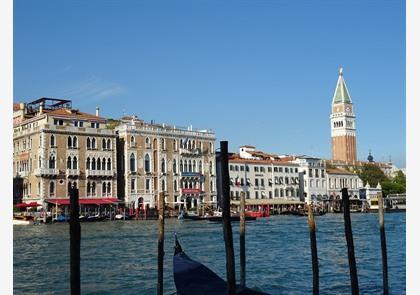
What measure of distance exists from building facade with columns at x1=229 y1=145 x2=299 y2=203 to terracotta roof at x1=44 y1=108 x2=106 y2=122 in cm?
1013

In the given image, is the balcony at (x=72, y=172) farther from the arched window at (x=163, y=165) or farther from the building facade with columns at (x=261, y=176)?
the building facade with columns at (x=261, y=176)

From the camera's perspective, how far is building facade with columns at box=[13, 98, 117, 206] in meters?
26.3

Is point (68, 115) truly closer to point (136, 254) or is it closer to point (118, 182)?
point (118, 182)

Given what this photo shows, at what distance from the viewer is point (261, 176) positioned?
38.4m

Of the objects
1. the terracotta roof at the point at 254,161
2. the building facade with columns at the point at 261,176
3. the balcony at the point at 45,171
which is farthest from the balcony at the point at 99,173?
the terracotta roof at the point at 254,161

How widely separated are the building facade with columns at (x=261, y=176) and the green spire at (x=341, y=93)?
22.6 metres

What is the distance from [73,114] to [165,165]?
5853mm

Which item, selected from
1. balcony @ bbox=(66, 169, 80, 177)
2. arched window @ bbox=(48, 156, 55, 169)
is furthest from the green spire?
arched window @ bbox=(48, 156, 55, 169)

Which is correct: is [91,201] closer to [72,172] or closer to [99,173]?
[99,173]

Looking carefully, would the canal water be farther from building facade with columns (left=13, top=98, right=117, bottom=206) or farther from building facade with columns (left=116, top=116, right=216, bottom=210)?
building facade with columns (left=116, top=116, right=216, bottom=210)

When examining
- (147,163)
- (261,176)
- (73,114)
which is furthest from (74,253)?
(261,176)
